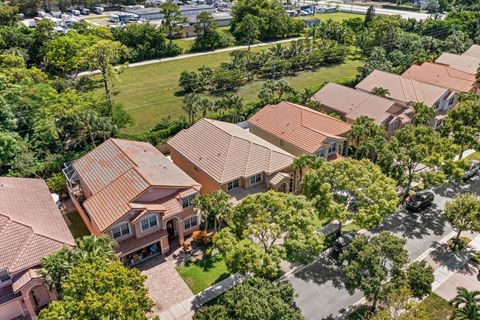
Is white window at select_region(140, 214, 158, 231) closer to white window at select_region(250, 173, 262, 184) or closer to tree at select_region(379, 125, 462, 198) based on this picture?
white window at select_region(250, 173, 262, 184)

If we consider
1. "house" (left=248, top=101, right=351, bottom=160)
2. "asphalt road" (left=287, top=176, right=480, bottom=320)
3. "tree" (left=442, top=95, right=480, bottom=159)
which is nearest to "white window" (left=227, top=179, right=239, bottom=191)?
"house" (left=248, top=101, right=351, bottom=160)

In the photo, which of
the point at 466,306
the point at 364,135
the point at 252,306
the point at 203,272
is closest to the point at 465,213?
the point at 466,306

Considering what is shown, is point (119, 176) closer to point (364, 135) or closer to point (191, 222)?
point (191, 222)

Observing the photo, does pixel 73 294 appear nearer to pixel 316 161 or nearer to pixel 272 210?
pixel 272 210

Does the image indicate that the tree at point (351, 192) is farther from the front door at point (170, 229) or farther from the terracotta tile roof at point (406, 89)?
the terracotta tile roof at point (406, 89)

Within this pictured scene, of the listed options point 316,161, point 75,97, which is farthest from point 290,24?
point 316,161

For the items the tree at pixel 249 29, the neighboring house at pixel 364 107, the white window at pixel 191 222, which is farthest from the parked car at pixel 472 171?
the tree at pixel 249 29
